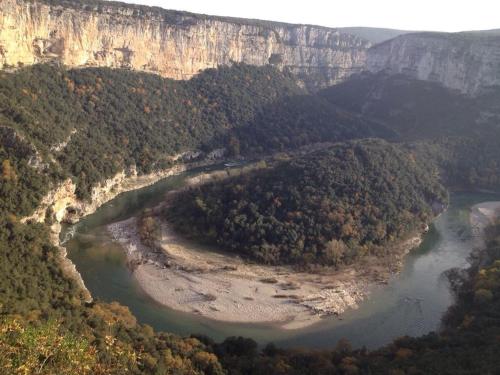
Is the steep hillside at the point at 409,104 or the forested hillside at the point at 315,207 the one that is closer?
the forested hillside at the point at 315,207

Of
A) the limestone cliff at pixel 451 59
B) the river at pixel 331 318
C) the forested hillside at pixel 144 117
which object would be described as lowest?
the river at pixel 331 318

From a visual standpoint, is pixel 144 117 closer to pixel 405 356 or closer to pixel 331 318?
pixel 331 318

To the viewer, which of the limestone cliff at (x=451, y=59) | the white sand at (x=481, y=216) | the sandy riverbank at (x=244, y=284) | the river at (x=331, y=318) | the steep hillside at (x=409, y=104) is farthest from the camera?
the limestone cliff at (x=451, y=59)

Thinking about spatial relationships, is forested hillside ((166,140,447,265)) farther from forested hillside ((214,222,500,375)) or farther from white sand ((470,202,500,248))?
forested hillside ((214,222,500,375))

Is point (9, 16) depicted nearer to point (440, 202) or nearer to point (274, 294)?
point (274, 294)

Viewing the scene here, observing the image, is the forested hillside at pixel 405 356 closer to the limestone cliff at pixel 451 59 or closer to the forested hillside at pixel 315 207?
the forested hillside at pixel 315 207

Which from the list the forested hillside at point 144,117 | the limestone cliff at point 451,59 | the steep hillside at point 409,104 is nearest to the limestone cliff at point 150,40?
the forested hillside at point 144,117
